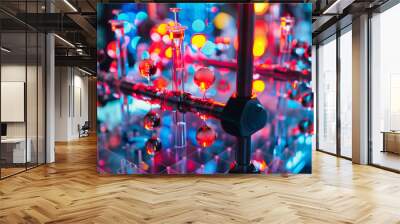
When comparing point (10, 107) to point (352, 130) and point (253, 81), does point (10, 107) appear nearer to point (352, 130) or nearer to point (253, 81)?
point (253, 81)

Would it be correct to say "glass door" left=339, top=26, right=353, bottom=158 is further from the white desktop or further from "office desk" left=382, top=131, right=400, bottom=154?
the white desktop

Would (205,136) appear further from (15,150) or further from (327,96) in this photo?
(327,96)

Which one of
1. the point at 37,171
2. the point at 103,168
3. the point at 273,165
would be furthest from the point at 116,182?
the point at 273,165

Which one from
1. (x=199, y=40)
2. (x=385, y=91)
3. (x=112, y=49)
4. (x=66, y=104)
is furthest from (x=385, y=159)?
(x=66, y=104)

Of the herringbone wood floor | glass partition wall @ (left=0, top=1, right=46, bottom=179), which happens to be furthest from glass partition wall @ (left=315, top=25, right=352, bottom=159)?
glass partition wall @ (left=0, top=1, right=46, bottom=179)

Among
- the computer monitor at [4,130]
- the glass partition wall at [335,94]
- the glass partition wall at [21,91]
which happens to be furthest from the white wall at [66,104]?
the glass partition wall at [335,94]

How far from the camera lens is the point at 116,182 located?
582cm

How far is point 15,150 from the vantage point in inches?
271

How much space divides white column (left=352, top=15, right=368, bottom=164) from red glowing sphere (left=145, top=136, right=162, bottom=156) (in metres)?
4.36

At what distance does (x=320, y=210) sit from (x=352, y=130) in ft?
14.9

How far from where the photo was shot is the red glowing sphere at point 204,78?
616 cm

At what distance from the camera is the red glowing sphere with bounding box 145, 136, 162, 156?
244 inches

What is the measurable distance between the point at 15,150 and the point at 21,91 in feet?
3.66

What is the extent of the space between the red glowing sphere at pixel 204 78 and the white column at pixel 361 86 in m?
3.56
